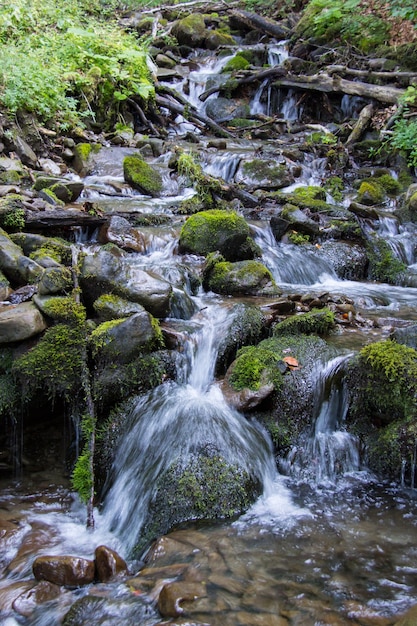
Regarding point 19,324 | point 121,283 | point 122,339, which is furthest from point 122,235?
point 19,324

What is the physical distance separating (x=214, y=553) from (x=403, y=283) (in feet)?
18.4

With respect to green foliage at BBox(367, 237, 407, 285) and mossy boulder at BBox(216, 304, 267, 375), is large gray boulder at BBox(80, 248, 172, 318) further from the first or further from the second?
green foliage at BBox(367, 237, 407, 285)

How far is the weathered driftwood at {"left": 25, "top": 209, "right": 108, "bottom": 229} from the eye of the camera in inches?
234

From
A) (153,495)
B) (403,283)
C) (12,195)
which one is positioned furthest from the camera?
(403,283)

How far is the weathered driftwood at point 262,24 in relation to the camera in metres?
18.3

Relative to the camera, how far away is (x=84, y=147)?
10.3m

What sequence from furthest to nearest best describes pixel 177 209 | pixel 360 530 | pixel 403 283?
pixel 177 209, pixel 403 283, pixel 360 530

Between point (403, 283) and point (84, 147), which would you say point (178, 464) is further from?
point (84, 147)

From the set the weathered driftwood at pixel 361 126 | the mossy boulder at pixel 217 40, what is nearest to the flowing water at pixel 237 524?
the weathered driftwood at pixel 361 126

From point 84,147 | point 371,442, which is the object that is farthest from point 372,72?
point 371,442

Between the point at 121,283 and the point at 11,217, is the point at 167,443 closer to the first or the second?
the point at 121,283

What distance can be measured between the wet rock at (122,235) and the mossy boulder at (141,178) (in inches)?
87.8

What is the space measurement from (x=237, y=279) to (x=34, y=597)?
4.29 metres

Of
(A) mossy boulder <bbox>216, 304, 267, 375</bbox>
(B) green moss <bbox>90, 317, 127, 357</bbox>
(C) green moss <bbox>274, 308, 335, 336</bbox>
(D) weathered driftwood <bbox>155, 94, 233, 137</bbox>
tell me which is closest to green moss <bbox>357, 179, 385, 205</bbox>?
(C) green moss <bbox>274, 308, 335, 336</bbox>
